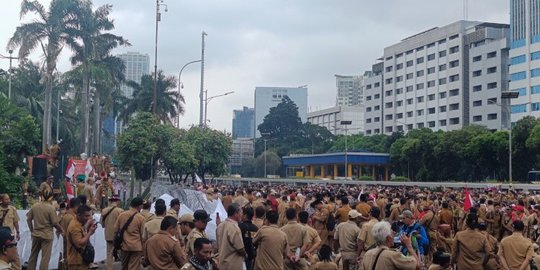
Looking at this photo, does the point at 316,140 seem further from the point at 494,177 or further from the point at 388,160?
the point at 494,177

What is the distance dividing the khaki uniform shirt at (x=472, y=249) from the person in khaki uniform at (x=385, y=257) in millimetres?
2888

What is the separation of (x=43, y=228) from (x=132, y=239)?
7.23 feet

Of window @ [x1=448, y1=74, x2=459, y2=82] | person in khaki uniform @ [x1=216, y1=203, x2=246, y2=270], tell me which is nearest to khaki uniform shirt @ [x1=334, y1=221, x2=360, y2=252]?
person in khaki uniform @ [x1=216, y1=203, x2=246, y2=270]

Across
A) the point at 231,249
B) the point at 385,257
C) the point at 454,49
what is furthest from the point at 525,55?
the point at 385,257

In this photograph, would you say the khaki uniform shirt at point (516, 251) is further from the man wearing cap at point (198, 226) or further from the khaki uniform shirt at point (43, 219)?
the khaki uniform shirt at point (43, 219)

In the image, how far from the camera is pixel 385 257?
289 inches

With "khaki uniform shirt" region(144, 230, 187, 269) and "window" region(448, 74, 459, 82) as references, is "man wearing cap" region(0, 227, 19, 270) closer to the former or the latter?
"khaki uniform shirt" region(144, 230, 187, 269)

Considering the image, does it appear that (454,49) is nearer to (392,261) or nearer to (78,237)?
(78,237)

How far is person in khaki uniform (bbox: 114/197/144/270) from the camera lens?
1115cm

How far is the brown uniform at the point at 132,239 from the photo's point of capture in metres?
11.1

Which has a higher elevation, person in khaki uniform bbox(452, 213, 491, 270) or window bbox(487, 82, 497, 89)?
window bbox(487, 82, 497, 89)

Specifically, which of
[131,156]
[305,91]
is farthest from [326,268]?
[305,91]

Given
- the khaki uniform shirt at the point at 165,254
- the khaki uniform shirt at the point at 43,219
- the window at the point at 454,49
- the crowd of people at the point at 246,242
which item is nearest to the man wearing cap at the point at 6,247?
the crowd of people at the point at 246,242

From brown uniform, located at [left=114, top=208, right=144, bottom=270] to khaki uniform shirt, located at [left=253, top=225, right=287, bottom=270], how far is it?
2.36 m
